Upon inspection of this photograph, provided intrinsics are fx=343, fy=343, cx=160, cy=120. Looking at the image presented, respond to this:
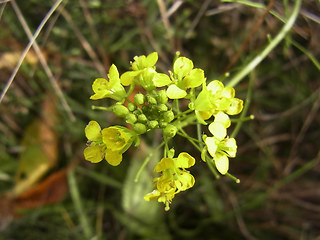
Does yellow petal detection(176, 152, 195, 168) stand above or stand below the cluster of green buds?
below

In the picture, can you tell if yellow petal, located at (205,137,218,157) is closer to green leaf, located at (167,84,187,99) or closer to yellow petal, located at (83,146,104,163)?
green leaf, located at (167,84,187,99)

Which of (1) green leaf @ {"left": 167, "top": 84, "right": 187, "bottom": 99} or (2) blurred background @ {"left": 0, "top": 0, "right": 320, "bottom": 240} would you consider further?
(2) blurred background @ {"left": 0, "top": 0, "right": 320, "bottom": 240}

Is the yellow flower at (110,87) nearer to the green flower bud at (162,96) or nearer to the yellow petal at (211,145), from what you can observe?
the green flower bud at (162,96)

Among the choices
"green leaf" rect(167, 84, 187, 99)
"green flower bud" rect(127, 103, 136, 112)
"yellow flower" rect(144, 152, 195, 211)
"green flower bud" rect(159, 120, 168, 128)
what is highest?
"green flower bud" rect(127, 103, 136, 112)

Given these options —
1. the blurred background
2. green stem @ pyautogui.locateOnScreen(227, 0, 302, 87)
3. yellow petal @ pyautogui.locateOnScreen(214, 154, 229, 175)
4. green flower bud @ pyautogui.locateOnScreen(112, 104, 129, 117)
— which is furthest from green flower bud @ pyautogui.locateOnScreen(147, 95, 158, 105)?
the blurred background

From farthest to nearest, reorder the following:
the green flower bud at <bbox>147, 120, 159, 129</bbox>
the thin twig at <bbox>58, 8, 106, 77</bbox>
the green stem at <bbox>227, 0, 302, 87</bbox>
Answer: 1. the thin twig at <bbox>58, 8, 106, 77</bbox>
2. the green stem at <bbox>227, 0, 302, 87</bbox>
3. the green flower bud at <bbox>147, 120, 159, 129</bbox>

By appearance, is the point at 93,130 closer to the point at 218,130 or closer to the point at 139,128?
the point at 139,128
